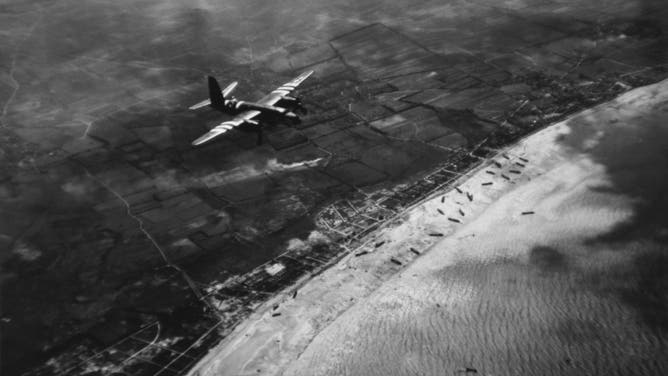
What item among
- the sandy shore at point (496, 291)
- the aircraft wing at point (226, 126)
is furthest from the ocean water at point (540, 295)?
the aircraft wing at point (226, 126)

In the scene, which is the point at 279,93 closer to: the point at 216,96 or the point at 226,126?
the point at 216,96

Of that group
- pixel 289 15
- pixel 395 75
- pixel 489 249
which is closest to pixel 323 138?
pixel 395 75

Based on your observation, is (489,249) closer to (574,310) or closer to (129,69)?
(574,310)

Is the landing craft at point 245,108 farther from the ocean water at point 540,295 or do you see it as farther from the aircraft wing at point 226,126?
the ocean water at point 540,295

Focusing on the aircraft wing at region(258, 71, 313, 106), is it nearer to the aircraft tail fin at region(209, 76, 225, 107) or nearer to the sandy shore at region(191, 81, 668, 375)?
the aircraft tail fin at region(209, 76, 225, 107)

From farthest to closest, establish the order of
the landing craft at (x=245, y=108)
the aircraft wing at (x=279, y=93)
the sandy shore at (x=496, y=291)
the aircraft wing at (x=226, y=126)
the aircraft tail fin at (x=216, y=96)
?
1. the aircraft wing at (x=279, y=93)
2. the aircraft tail fin at (x=216, y=96)
3. the landing craft at (x=245, y=108)
4. the aircraft wing at (x=226, y=126)
5. the sandy shore at (x=496, y=291)

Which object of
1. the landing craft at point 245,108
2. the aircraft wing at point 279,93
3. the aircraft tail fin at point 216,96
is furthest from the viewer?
the aircraft wing at point 279,93

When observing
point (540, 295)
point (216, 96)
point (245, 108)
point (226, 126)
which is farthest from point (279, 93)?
point (540, 295)
